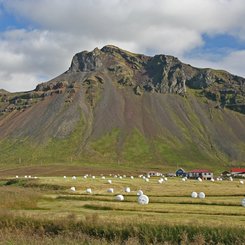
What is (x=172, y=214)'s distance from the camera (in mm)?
38656

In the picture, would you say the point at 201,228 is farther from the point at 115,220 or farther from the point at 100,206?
the point at 100,206

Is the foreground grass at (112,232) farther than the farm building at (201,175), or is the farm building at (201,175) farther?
the farm building at (201,175)

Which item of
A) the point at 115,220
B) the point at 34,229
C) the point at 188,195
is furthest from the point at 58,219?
the point at 188,195

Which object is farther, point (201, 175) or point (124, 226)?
point (201, 175)

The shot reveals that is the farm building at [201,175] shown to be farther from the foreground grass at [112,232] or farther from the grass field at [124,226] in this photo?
the foreground grass at [112,232]

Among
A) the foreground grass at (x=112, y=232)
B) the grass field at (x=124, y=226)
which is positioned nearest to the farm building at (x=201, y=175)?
the grass field at (x=124, y=226)

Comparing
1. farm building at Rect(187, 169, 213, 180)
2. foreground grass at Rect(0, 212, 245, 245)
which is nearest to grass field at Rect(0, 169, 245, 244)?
foreground grass at Rect(0, 212, 245, 245)

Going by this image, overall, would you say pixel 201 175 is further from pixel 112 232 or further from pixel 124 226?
pixel 112 232

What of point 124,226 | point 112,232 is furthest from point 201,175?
point 112,232

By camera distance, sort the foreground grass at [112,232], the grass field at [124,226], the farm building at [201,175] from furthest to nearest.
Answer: the farm building at [201,175], the foreground grass at [112,232], the grass field at [124,226]

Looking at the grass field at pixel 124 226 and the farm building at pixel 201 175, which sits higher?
the grass field at pixel 124 226

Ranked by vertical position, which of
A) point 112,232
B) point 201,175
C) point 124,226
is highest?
point 124,226

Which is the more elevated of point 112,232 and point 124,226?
point 124,226

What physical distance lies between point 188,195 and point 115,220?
99.9 ft
